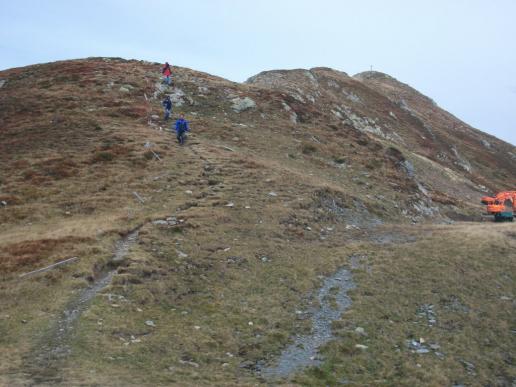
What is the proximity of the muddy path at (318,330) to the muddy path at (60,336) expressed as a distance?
21.2 feet

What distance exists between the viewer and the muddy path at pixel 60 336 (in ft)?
43.7

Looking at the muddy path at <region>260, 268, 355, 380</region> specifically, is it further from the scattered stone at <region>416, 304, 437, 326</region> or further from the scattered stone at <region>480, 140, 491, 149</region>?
the scattered stone at <region>480, 140, 491, 149</region>

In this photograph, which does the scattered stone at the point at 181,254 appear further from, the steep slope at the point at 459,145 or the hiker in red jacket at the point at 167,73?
the steep slope at the point at 459,145

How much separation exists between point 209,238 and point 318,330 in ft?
28.3

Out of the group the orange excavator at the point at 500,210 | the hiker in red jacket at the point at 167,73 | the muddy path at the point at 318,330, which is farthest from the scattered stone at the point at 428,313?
the hiker in red jacket at the point at 167,73

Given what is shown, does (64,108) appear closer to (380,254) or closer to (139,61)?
(139,61)

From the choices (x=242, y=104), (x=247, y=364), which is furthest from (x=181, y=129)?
(x=247, y=364)

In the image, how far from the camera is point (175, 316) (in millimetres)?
18203

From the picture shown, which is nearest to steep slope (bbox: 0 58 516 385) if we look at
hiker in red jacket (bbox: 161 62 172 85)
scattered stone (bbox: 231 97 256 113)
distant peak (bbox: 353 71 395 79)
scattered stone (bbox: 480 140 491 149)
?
scattered stone (bbox: 231 97 256 113)

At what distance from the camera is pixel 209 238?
24.8 m

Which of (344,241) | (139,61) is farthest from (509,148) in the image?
(344,241)

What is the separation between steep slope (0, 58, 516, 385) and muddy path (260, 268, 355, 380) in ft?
1.62

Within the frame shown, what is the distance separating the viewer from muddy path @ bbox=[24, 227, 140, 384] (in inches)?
524

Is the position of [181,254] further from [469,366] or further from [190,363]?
[469,366]
